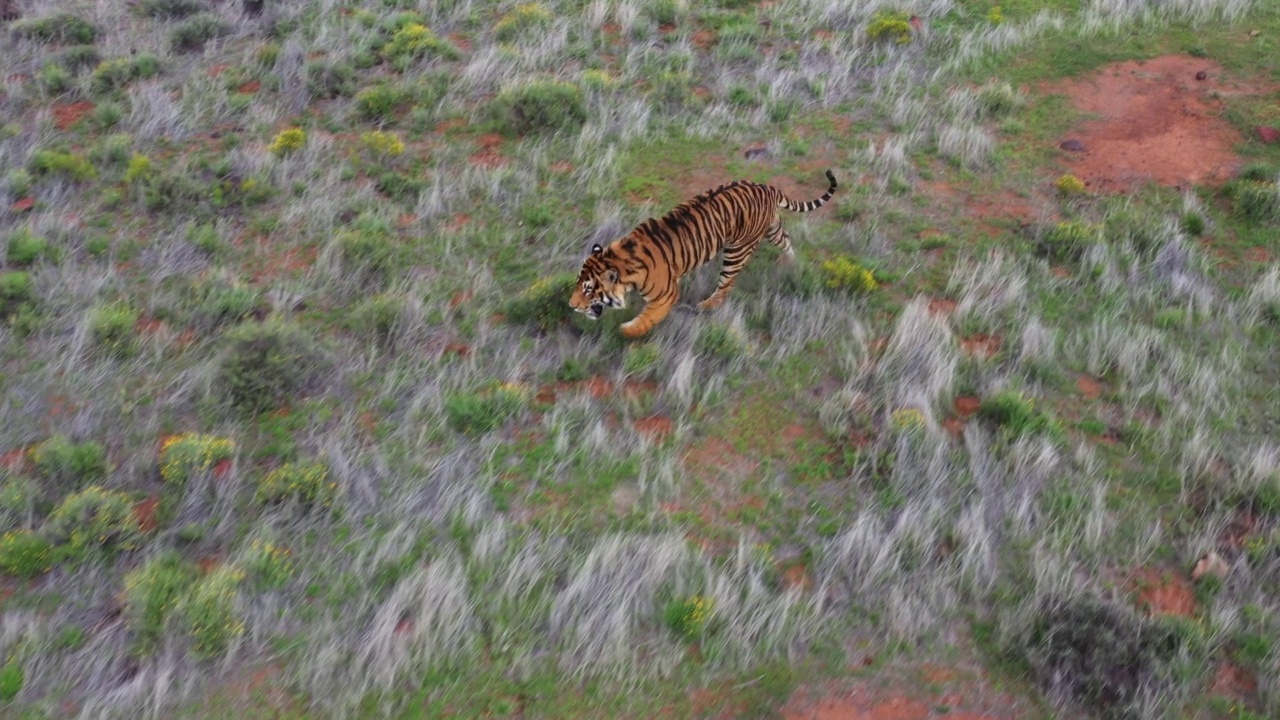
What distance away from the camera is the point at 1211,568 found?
213 inches

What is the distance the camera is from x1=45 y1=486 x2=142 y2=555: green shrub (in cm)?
536

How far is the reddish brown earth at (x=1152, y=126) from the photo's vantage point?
9.94 m

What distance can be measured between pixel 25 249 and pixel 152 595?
16.5ft

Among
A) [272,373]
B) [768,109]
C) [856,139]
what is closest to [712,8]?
[768,109]

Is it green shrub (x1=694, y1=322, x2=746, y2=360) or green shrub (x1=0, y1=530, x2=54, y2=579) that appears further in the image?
green shrub (x1=694, y1=322, x2=746, y2=360)

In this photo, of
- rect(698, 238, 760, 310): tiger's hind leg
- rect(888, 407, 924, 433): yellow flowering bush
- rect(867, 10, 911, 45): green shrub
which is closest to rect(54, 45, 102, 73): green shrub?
rect(698, 238, 760, 310): tiger's hind leg

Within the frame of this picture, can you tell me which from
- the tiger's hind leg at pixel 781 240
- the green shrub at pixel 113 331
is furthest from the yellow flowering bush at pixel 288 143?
the tiger's hind leg at pixel 781 240

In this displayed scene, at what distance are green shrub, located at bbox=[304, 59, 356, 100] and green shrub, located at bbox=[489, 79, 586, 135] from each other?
2.20m

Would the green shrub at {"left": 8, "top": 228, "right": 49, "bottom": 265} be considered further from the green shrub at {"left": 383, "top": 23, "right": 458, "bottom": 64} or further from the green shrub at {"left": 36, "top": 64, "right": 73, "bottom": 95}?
the green shrub at {"left": 383, "top": 23, "right": 458, "bottom": 64}

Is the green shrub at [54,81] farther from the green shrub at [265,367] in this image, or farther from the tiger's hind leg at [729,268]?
the tiger's hind leg at [729,268]

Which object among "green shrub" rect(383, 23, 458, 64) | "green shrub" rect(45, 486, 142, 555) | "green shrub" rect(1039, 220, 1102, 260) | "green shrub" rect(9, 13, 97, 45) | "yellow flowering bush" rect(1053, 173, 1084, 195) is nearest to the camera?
"green shrub" rect(45, 486, 142, 555)

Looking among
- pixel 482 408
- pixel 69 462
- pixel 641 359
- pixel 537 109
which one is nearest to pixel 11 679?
pixel 69 462

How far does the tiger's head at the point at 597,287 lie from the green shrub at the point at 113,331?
377 cm

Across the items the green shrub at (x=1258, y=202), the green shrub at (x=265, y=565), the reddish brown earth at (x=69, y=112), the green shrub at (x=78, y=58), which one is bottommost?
the green shrub at (x=265, y=565)
